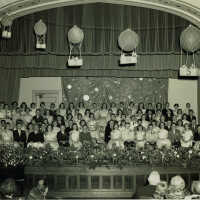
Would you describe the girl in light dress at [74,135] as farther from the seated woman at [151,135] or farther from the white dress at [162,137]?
the white dress at [162,137]

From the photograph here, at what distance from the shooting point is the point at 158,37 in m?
13.0

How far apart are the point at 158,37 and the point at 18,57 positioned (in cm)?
454

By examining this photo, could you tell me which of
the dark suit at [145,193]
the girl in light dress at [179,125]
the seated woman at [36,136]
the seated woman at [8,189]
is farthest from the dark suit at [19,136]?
the seated woman at [8,189]

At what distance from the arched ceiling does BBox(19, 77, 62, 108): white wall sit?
126 inches

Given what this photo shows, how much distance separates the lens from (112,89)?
1505cm

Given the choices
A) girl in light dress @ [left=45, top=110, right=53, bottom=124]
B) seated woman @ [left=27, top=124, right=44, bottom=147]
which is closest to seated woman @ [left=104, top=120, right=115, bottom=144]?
girl in light dress @ [left=45, top=110, right=53, bottom=124]

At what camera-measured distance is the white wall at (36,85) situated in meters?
15.2

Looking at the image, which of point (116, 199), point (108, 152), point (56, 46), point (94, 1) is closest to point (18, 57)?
point (56, 46)

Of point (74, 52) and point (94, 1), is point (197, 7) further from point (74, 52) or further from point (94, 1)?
point (74, 52)

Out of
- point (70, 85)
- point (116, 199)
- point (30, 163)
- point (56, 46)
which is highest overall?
point (56, 46)

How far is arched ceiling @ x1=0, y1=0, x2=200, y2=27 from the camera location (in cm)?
1073

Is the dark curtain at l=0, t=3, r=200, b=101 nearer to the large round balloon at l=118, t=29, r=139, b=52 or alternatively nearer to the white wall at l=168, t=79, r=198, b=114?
the white wall at l=168, t=79, r=198, b=114

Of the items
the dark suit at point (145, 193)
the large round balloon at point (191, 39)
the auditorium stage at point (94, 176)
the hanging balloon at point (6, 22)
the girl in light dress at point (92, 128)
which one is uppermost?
the hanging balloon at point (6, 22)

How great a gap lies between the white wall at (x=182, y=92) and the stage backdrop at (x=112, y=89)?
244 millimetres
